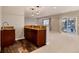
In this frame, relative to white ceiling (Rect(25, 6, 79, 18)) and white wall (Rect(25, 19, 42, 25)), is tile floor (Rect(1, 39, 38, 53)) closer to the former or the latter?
white wall (Rect(25, 19, 42, 25))

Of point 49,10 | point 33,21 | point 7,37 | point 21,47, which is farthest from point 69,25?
point 7,37

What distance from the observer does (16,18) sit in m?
2.68

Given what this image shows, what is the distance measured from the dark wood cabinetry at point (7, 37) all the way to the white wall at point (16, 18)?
0.17 meters

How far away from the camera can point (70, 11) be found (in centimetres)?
265

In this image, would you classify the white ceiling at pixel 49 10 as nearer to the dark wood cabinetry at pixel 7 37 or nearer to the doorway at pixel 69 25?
the doorway at pixel 69 25

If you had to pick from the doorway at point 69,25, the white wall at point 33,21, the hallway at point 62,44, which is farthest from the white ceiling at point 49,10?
the hallway at point 62,44

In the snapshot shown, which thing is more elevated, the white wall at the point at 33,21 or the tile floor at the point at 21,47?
the white wall at the point at 33,21

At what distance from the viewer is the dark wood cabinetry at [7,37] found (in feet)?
8.79

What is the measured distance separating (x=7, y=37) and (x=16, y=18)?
0.59 metres

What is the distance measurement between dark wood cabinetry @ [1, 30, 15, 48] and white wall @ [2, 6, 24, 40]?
6.8 inches
